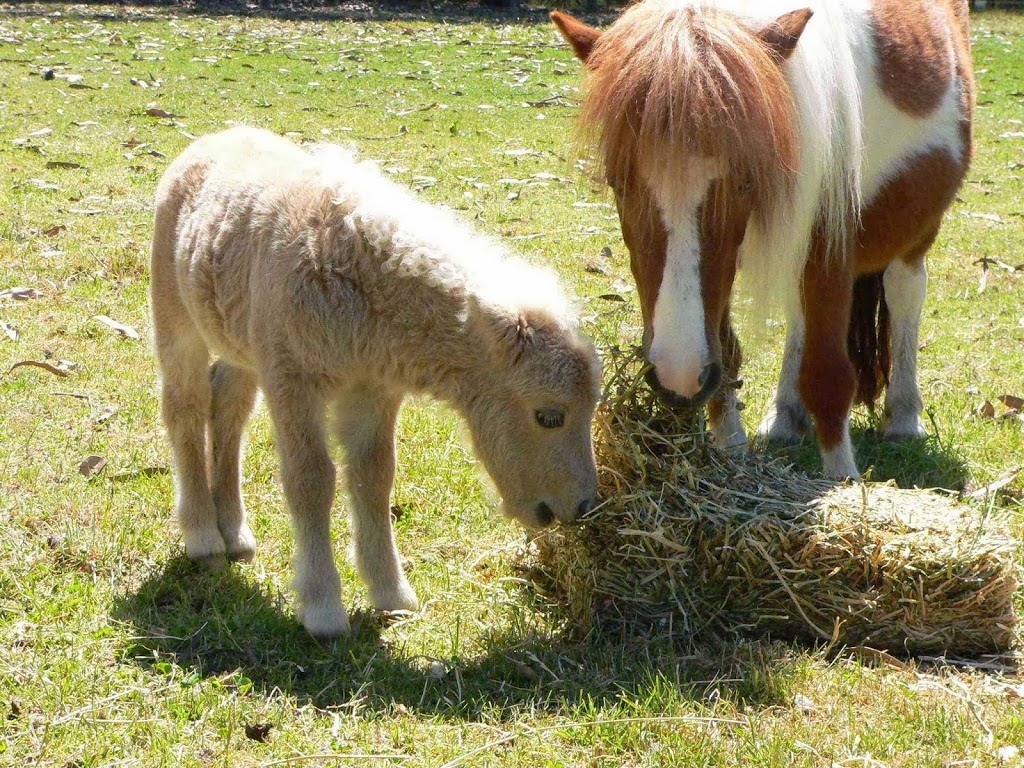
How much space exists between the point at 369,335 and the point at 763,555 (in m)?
1.45

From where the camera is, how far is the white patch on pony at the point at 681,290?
11.5ft

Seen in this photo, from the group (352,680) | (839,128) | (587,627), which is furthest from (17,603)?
(839,128)

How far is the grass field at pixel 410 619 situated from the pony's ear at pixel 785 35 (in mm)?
719

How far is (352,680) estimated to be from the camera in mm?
3473

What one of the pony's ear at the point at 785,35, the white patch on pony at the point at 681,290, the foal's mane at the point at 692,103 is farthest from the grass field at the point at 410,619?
the pony's ear at the point at 785,35

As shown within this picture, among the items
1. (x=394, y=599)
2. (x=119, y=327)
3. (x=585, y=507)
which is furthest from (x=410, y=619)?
(x=119, y=327)

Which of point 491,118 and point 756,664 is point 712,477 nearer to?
point 756,664

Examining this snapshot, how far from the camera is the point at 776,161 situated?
3.73 m

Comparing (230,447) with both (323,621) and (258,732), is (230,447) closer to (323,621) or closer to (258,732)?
(323,621)

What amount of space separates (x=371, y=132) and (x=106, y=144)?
8.78 ft

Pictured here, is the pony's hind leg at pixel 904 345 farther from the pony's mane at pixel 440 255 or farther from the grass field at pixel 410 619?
the pony's mane at pixel 440 255

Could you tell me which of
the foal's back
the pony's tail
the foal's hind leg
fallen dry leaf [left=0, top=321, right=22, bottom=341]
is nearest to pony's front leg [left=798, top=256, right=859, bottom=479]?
the pony's tail

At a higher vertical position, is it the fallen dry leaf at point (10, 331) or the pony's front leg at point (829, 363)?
the pony's front leg at point (829, 363)

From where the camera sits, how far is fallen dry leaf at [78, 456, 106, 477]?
470cm
